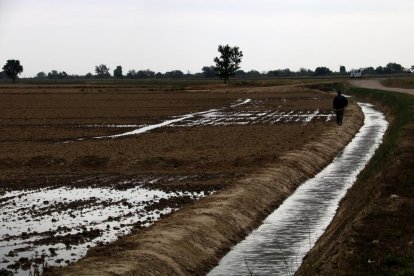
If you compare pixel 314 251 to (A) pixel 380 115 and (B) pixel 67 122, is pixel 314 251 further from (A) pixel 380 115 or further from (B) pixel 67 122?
(A) pixel 380 115

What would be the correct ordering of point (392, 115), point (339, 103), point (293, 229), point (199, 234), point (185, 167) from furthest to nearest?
point (392, 115) → point (339, 103) → point (185, 167) → point (293, 229) → point (199, 234)

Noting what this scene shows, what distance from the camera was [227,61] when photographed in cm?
15500

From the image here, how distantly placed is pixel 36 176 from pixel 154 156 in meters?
4.82

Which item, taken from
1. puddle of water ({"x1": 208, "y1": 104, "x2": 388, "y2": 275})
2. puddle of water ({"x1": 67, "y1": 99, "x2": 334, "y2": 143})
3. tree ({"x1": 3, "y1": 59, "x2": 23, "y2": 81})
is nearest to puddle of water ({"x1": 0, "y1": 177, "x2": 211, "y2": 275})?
puddle of water ({"x1": 208, "y1": 104, "x2": 388, "y2": 275})

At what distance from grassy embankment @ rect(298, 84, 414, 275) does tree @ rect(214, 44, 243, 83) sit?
440ft

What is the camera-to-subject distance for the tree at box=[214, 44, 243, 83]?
6078 inches

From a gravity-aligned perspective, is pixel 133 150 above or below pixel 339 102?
below

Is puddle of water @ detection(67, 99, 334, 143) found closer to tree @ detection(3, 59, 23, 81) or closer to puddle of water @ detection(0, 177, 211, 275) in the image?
puddle of water @ detection(0, 177, 211, 275)

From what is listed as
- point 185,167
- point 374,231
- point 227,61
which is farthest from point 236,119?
point 227,61

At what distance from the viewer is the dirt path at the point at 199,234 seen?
12017mm

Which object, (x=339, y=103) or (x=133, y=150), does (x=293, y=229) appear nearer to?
(x=133, y=150)

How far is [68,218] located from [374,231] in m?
6.89

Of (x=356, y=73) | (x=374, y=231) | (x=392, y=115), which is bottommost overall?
(x=356, y=73)

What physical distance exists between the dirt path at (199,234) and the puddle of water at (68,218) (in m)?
0.62
